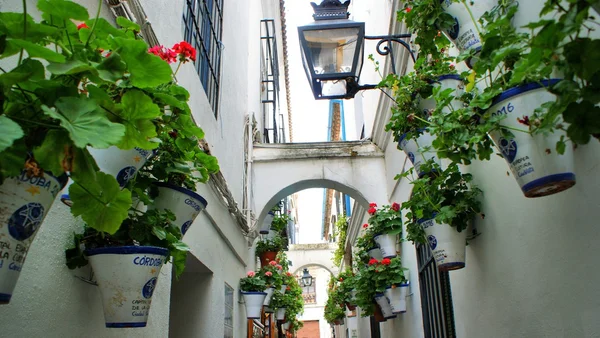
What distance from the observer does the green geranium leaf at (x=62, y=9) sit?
1284 mm

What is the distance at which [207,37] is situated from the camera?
5574 millimetres

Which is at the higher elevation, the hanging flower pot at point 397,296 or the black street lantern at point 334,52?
the black street lantern at point 334,52

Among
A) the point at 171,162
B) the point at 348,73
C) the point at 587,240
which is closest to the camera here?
the point at 587,240

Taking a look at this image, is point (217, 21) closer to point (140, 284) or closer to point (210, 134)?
point (210, 134)

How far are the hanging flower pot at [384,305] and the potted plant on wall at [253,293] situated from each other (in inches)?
75.4

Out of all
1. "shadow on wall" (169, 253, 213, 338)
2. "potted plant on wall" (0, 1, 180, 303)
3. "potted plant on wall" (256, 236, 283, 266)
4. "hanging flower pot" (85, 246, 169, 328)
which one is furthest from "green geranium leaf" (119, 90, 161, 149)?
"potted plant on wall" (256, 236, 283, 266)

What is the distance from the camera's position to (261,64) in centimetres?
1112

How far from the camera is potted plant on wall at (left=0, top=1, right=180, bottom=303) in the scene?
3.52 ft

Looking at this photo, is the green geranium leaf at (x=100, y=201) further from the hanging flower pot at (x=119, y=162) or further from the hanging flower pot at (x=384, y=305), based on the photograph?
the hanging flower pot at (x=384, y=305)

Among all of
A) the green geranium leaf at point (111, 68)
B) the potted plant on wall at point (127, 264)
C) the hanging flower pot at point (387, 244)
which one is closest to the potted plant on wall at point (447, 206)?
the potted plant on wall at point (127, 264)

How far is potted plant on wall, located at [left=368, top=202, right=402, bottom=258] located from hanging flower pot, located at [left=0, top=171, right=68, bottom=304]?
4.89 meters

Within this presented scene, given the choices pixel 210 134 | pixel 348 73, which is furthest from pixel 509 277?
pixel 210 134

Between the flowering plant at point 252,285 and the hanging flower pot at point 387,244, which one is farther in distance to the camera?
the flowering plant at point 252,285

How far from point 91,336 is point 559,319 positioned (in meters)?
2.03
